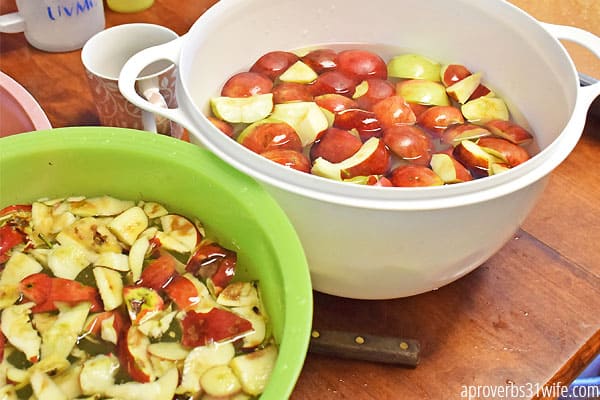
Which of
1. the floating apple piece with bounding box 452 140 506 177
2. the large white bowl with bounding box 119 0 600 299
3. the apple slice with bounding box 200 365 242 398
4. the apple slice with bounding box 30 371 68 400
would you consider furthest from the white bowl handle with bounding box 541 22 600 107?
the apple slice with bounding box 30 371 68 400

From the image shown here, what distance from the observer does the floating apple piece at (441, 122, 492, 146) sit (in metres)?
0.74

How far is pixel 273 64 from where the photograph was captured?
2.72 ft

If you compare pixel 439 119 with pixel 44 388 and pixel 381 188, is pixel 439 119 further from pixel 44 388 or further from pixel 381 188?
pixel 44 388

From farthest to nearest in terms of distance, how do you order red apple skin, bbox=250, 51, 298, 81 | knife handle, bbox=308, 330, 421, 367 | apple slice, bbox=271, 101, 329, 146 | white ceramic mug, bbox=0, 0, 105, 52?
white ceramic mug, bbox=0, 0, 105, 52, red apple skin, bbox=250, 51, 298, 81, apple slice, bbox=271, 101, 329, 146, knife handle, bbox=308, 330, 421, 367

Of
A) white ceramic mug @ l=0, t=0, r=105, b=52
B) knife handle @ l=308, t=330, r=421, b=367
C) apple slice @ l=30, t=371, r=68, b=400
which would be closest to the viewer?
apple slice @ l=30, t=371, r=68, b=400

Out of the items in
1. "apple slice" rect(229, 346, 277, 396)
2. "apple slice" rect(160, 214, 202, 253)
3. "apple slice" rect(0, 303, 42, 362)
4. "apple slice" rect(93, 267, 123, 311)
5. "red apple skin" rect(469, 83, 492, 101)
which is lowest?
"apple slice" rect(0, 303, 42, 362)

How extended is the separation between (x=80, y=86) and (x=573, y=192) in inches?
28.8

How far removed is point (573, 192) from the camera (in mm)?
839

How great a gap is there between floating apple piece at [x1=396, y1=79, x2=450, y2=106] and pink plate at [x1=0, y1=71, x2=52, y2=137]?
44 centimetres

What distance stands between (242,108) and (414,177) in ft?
0.74

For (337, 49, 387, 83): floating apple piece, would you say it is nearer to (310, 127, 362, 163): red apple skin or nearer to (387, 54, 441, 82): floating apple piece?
(387, 54, 441, 82): floating apple piece

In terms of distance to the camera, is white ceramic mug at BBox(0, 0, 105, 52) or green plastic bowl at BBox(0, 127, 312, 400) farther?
white ceramic mug at BBox(0, 0, 105, 52)

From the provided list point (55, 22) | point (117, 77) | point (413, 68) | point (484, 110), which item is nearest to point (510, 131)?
point (484, 110)

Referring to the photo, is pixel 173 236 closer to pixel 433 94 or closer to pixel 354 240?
pixel 354 240
